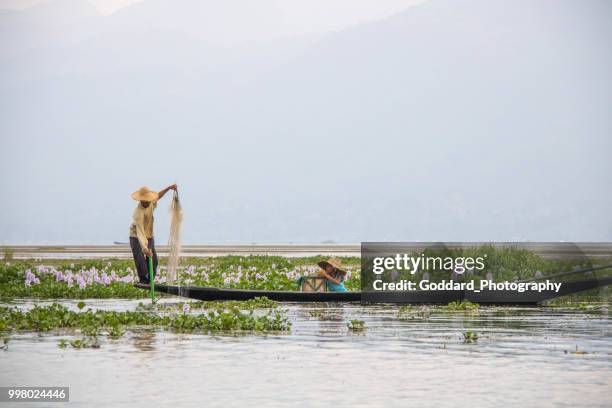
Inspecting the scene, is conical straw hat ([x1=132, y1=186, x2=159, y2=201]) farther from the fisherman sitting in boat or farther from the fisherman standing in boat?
the fisherman sitting in boat

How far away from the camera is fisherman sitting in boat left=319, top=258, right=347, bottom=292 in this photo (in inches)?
1013

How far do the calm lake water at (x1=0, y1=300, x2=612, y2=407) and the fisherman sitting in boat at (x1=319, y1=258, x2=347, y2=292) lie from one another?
368 cm

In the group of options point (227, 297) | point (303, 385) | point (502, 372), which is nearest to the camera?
point (303, 385)

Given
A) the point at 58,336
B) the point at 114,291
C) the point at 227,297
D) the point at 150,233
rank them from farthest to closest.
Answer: the point at 114,291 → the point at 227,297 → the point at 150,233 → the point at 58,336

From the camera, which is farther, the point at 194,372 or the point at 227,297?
the point at 227,297

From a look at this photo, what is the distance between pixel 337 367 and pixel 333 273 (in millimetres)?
10212

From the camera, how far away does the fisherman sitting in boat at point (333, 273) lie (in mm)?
25719

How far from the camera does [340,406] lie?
42.3 ft

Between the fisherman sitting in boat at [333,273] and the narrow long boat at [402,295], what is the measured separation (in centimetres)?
70

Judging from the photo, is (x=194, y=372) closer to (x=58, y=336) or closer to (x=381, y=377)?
(x=381, y=377)

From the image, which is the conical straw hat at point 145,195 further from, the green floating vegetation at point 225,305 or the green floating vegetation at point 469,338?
the green floating vegetation at point 469,338

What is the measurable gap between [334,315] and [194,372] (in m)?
9.25

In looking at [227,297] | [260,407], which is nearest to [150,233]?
[227,297]

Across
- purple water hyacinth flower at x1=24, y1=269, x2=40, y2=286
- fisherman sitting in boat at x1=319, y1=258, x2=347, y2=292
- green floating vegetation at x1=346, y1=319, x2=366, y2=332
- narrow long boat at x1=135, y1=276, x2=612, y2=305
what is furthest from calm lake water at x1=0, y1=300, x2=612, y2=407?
purple water hyacinth flower at x1=24, y1=269, x2=40, y2=286
